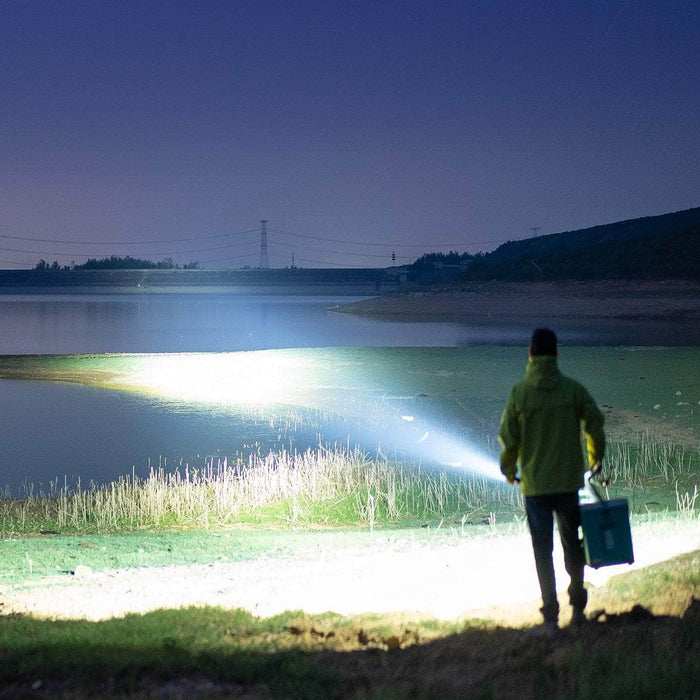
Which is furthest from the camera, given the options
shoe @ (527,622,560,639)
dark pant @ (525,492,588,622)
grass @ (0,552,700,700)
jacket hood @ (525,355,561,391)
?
dark pant @ (525,492,588,622)

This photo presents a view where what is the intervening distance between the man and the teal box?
0.09 meters

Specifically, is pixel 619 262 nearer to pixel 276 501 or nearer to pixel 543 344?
pixel 276 501

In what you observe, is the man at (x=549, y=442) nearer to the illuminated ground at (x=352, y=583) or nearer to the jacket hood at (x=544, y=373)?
the jacket hood at (x=544, y=373)

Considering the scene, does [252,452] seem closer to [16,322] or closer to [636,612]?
[636,612]

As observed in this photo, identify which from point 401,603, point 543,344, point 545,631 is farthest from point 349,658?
point 543,344

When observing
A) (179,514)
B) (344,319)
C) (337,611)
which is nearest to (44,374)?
(179,514)

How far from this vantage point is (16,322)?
88.5 metres

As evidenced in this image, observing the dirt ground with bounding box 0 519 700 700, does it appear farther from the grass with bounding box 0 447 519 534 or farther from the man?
the grass with bounding box 0 447 519 534

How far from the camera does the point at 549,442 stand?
646 centimetres

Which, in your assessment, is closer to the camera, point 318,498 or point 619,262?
point 318,498

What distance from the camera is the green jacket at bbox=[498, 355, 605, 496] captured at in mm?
6445

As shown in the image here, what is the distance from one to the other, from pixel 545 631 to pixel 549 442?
1155 mm

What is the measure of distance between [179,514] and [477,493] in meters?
4.53

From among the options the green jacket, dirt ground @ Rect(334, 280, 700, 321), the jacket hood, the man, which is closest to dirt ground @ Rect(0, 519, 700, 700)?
the man
